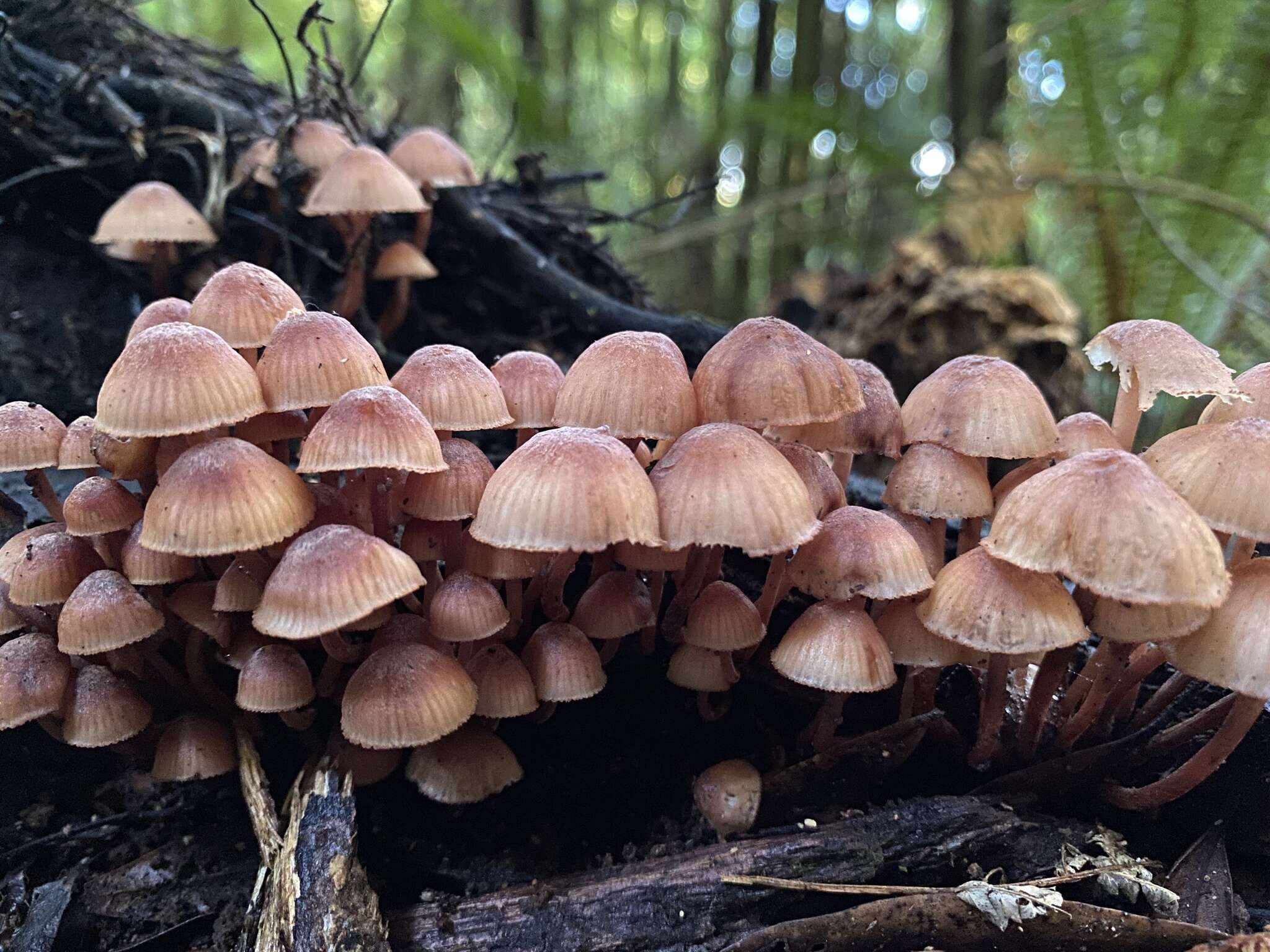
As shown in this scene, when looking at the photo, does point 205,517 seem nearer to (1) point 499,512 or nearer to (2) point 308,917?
(1) point 499,512

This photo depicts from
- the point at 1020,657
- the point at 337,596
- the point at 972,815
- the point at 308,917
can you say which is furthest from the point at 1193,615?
the point at 308,917

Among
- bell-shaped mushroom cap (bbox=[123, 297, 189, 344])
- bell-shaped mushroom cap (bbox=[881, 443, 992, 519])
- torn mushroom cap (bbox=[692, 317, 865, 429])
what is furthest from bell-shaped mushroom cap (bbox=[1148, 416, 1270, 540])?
bell-shaped mushroom cap (bbox=[123, 297, 189, 344])

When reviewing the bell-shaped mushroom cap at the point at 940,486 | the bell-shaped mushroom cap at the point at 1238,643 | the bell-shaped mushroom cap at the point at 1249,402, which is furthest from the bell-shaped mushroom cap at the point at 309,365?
the bell-shaped mushroom cap at the point at 1249,402

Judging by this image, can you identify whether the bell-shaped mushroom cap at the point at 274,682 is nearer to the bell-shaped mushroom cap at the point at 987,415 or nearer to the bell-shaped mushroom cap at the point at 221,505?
the bell-shaped mushroom cap at the point at 221,505

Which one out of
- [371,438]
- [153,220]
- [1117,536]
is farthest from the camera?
[153,220]

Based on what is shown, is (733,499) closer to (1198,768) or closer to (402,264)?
(1198,768)

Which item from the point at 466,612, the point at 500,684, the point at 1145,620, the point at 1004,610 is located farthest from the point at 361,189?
the point at 1145,620
